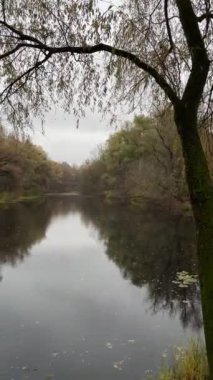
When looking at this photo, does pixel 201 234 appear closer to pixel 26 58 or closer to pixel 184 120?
pixel 184 120

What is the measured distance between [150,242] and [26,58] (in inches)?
616

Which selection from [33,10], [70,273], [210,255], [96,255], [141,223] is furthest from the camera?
[141,223]

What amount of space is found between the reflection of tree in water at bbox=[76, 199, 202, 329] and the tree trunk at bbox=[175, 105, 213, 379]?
5.23 m

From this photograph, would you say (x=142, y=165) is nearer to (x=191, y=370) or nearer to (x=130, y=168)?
(x=130, y=168)

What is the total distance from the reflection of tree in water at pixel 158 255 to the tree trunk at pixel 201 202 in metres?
5.23

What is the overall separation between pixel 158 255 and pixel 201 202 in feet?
41.6

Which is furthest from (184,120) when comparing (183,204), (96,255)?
(183,204)

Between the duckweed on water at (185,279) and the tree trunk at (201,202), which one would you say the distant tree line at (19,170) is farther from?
the tree trunk at (201,202)

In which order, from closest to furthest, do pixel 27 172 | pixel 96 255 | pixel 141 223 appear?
1. pixel 96 255
2. pixel 141 223
3. pixel 27 172

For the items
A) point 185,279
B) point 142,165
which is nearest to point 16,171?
point 142,165

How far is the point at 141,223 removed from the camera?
2781cm

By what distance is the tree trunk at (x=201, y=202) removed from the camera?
4223 millimetres

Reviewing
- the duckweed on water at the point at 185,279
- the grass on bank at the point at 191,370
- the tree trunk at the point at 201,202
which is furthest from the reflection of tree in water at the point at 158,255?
the tree trunk at the point at 201,202

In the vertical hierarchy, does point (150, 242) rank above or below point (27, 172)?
below
